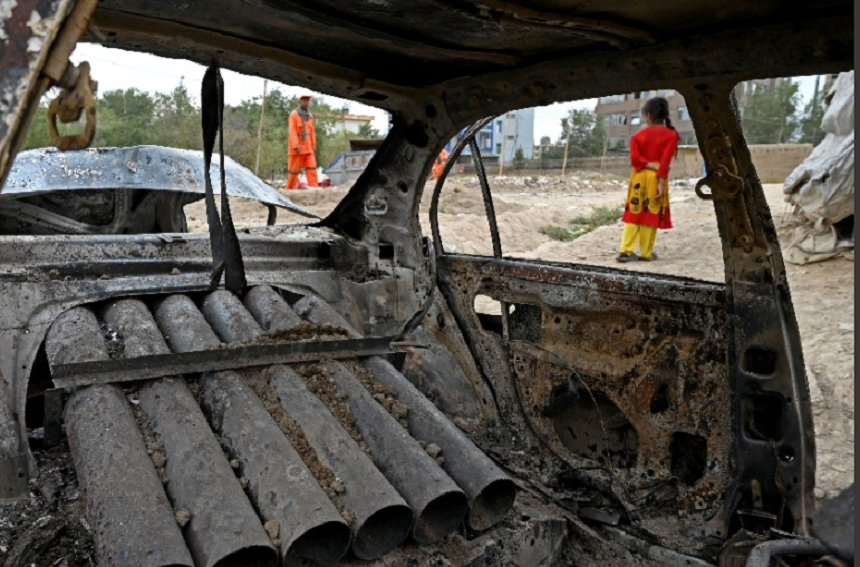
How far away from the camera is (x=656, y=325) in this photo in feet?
8.13

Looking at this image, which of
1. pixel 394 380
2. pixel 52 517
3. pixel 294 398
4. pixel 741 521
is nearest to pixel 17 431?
pixel 52 517

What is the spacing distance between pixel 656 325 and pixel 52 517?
1.98 meters

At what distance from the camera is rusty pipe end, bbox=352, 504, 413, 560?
1.99 m

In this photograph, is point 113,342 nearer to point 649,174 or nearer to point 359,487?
point 359,487

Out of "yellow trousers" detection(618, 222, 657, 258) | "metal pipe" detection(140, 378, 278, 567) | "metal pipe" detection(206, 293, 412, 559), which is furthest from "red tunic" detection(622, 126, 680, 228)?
"metal pipe" detection(140, 378, 278, 567)

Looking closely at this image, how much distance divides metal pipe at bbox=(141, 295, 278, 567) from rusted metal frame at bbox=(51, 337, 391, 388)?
0.06 m

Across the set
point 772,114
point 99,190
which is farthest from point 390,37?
point 772,114

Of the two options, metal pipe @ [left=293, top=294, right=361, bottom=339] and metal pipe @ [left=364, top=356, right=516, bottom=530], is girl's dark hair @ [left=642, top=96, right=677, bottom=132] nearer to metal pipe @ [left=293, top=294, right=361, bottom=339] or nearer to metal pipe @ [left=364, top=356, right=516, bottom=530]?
metal pipe @ [left=293, top=294, right=361, bottom=339]

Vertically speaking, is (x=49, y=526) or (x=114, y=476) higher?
(x=114, y=476)

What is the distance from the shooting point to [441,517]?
6.92ft

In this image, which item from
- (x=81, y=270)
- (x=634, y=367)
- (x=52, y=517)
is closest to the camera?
(x=52, y=517)

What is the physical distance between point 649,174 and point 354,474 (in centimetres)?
583

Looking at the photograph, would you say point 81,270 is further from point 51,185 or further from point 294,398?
point 51,185

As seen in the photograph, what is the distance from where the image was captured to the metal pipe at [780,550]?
5.92 ft
